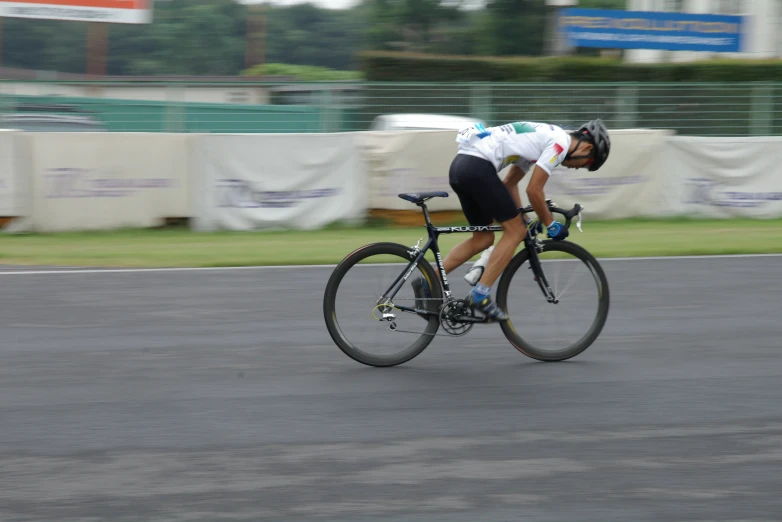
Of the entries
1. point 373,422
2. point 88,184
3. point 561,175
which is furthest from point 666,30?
point 373,422

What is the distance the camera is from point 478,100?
60.1 feet

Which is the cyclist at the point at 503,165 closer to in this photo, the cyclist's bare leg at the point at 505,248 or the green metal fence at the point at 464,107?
the cyclist's bare leg at the point at 505,248

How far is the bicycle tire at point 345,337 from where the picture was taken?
21.2ft

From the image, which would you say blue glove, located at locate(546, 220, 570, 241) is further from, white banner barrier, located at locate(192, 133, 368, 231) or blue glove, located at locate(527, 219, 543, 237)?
white banner barrier, located at locate(192, 133, 368, 231)

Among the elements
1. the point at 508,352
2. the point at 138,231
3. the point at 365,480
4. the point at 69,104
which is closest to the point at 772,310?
the point at 508,352

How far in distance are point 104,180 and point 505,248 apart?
886cm

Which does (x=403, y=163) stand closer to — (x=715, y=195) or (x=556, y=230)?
(x=715, y=195)

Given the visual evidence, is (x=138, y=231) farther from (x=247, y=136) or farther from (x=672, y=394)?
(x=672, y=394)

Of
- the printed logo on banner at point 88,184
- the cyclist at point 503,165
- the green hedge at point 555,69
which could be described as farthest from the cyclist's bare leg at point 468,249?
the green hedge at point 555,69

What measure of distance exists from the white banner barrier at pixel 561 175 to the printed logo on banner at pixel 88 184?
10.4 ft

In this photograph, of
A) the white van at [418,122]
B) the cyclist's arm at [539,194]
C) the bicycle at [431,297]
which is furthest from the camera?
the white van at [418,122]

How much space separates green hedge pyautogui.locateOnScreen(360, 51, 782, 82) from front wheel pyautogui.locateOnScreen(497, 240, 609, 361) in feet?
56.6

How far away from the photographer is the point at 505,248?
6.68 m

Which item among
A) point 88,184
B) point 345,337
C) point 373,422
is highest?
point 88,184
